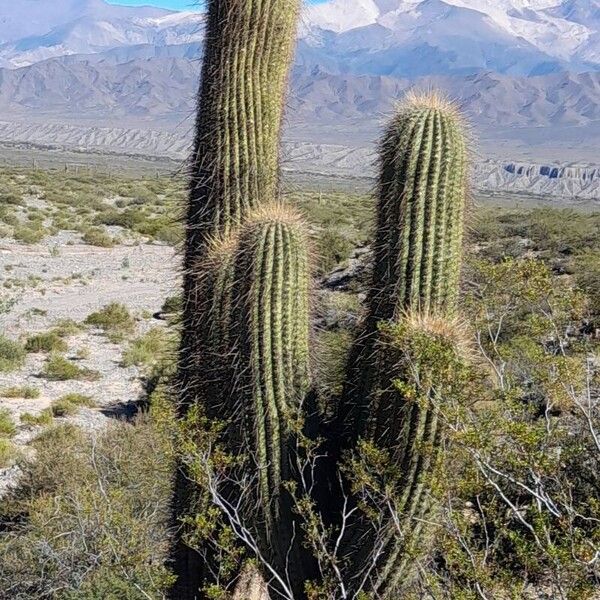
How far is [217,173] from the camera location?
5086 millimetres

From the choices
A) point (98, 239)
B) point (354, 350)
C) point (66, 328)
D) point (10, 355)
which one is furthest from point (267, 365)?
point (98, 239)

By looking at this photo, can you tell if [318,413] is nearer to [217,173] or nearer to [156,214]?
[217,173]

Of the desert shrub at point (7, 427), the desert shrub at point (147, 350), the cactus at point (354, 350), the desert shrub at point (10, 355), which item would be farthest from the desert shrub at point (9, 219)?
the cactus at point (354, 350)

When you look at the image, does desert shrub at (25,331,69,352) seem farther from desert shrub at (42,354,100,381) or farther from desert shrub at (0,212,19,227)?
desert shrub at (0,212,19,227)

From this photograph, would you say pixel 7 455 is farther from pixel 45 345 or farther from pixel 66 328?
pixel 66 328

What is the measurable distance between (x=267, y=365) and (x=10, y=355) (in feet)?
32.0

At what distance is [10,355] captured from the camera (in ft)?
43.3

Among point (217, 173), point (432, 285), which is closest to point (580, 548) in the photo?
point (432, 285)

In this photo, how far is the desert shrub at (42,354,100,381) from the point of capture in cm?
1259

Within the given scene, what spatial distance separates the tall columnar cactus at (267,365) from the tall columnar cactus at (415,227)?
37 centimetres

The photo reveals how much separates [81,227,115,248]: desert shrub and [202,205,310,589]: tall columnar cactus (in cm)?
2307

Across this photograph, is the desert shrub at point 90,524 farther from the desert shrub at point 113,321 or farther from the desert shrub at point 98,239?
the desert shrub at point 98,239

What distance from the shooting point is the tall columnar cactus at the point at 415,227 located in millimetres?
4379

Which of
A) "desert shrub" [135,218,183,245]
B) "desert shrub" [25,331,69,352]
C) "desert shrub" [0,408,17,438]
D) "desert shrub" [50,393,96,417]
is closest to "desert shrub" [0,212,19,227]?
"desert shrub" [135,218,183,245]
